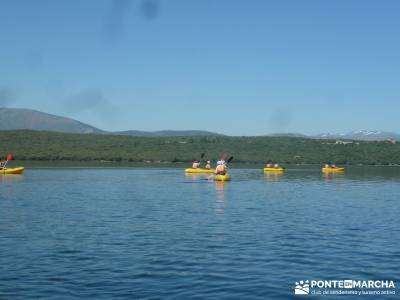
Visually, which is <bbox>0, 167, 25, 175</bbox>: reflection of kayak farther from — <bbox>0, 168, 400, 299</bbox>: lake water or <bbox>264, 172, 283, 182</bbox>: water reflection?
<bbox>0, 168, 400, 299</bbox>: lake water

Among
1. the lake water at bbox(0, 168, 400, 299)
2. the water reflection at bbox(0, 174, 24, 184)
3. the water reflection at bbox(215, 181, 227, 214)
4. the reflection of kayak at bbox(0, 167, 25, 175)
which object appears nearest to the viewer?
the lake water at bbox(0, 168, 400, 299)

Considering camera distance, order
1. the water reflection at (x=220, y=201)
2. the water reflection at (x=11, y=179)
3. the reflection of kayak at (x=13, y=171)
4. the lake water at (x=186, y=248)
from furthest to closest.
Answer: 1. the reflection of kayak at (x=13, y=171)
2. the water reflection at (x=11, y=179)
3. the water reflection at (x=220, y=201)
4. the lake water at (x=186, y=248)

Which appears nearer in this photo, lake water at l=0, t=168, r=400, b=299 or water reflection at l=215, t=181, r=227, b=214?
lake water at l=0, t=168, r=400, b=299

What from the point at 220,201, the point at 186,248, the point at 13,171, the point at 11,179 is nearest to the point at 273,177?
the point at 13,171

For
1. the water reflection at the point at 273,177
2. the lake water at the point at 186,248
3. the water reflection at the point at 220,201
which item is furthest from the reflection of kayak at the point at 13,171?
the lake water at the point at 186,248

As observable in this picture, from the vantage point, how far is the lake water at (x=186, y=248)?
1942 cm

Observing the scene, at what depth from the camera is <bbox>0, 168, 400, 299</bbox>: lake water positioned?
19.4m

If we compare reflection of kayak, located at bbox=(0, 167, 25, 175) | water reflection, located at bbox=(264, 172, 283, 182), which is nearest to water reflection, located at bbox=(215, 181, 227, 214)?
water reflection, located at bbox=(264, 172, 283, 182)

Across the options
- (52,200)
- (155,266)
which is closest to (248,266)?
(155,266)

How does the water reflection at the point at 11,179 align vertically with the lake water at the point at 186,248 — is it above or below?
above

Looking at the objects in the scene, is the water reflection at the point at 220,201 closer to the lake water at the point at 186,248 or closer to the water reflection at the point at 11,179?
the lake water at the point at 186,248

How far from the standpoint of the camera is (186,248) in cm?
2584

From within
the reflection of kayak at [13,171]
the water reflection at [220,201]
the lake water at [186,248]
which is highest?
the reflection of kayak at [13,171]

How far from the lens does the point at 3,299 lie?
17.8 meters
